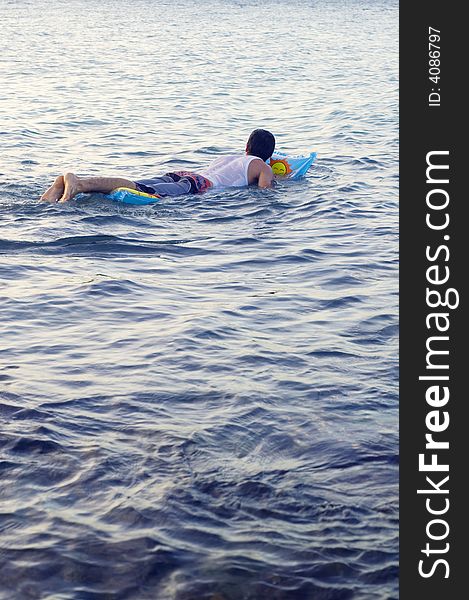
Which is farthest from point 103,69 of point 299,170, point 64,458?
point 64,458

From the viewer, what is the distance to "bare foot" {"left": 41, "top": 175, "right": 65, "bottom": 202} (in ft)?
37.6

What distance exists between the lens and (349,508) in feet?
16.6

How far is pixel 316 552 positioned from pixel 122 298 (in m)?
4.33

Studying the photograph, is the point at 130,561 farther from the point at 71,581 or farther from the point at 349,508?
the point at 349,508

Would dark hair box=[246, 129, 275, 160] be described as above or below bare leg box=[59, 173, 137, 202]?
above

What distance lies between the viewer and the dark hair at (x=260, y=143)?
1234cm

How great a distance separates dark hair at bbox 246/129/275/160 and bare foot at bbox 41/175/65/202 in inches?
99.5

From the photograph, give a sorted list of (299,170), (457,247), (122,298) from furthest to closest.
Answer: (299,170)
(122,298)
(457,247)

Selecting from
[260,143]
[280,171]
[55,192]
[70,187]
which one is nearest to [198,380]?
[70,187]

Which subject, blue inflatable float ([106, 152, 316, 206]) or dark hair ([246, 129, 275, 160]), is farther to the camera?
dark hair ([246, 129, 275, 160])

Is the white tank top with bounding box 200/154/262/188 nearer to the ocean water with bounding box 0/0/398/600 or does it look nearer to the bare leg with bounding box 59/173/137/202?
the ocean water with bounding box 0/0/398/600

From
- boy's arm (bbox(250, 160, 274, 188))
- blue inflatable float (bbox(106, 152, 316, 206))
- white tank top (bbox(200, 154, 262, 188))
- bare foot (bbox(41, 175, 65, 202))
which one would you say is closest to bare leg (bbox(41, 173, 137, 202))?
bare foot (bbox(41, 175, 65, 202))

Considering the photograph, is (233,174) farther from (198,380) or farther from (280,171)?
(198,380)

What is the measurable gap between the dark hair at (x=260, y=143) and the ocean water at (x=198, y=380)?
1.89ft
